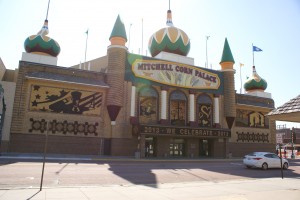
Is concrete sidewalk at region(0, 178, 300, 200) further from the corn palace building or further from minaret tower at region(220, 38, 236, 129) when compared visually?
minaret tower at region(220, 38, 236, 129)

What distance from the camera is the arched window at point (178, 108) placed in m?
38.5

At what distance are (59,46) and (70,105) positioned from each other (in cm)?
997

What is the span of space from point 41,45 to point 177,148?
2308 cm

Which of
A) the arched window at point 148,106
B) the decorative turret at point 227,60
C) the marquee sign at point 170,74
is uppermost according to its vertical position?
the decorative turret at point 227,60

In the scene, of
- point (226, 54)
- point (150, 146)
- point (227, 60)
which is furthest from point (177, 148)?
point (226, 54)

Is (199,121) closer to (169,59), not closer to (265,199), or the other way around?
(169,59)

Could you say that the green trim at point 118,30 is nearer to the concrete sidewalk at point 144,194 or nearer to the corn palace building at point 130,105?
the corn palace building at point 130,105

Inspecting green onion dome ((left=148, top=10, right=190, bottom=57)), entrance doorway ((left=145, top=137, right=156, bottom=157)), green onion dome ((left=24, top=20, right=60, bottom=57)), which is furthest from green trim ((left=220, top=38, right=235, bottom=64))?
green onion dome ((left=24, top=20, right=60, bottom=57))

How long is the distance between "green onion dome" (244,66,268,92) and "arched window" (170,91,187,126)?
17.9 meters

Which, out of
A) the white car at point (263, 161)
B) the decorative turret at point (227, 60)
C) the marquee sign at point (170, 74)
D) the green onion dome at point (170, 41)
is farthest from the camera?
the decorative turret at point (227, 60)

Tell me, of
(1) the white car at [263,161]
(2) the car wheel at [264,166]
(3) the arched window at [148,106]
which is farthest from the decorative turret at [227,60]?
(2) the car wheel at [264,166]

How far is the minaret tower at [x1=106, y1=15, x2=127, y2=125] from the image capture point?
33812 millimetres

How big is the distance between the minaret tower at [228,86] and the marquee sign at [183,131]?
11.4 ft

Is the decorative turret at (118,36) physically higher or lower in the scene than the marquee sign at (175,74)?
higher
